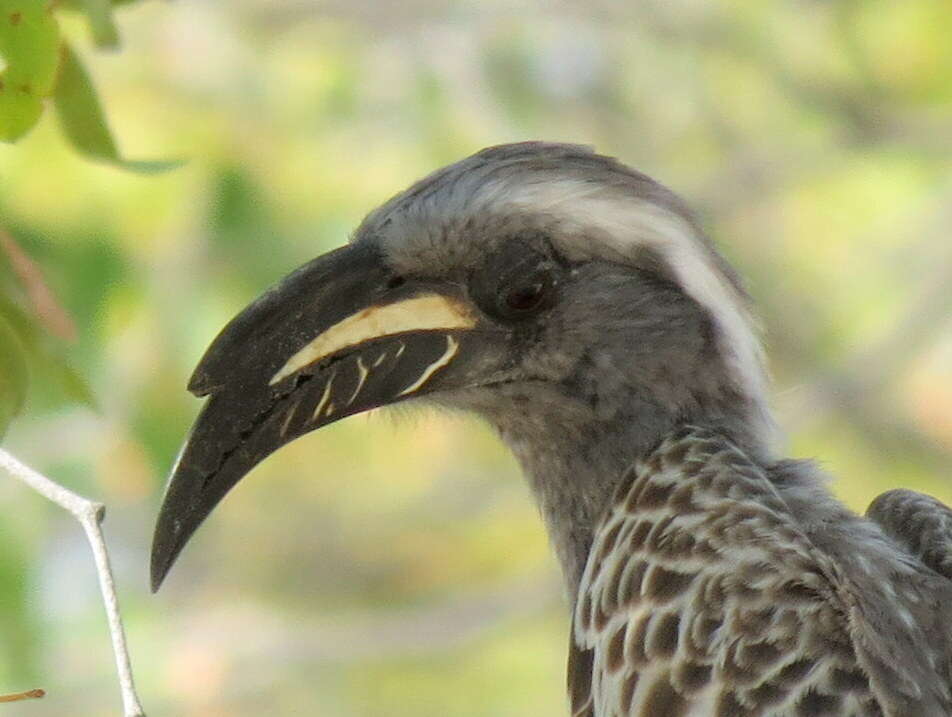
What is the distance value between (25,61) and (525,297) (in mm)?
874

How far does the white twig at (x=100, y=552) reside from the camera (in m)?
1.72

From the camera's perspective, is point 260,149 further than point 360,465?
No

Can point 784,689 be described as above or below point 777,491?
below

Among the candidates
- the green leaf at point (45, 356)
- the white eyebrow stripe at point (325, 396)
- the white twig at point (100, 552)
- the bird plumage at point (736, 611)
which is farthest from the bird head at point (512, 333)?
the white twig at point (100, 552)

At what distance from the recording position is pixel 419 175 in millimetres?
6711

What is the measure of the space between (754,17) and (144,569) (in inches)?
142

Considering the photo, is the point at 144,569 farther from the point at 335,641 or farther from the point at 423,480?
the point at 423,480

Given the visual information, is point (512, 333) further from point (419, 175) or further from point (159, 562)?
point (419, 175)

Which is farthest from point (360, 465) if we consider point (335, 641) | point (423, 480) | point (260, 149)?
point (260, 149)

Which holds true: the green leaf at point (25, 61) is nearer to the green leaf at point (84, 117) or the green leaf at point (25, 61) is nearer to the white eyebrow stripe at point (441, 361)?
the green leaf at point (84, 117)

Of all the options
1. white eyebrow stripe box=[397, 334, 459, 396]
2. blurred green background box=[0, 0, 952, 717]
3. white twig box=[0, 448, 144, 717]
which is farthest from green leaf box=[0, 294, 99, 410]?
blurred green background box=[0, 0, 952, 717]

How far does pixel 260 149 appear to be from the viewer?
673 cm

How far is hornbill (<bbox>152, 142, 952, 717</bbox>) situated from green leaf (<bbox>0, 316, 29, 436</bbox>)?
1.21 ft

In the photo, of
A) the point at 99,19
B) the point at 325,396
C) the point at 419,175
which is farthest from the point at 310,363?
the point at 419,175
